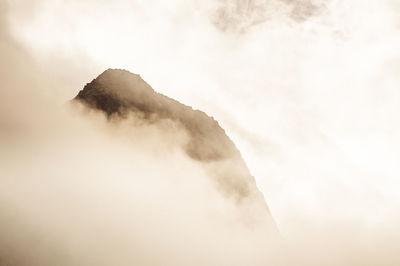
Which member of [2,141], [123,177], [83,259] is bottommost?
[83,259]

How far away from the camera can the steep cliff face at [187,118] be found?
2292 inches

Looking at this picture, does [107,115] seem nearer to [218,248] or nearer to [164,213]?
[164,213]

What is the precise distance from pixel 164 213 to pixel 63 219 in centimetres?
2296

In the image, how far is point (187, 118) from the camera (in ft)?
216

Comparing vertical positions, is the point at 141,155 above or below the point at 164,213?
above

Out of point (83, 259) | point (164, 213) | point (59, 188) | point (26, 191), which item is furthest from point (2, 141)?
point (164, 213)

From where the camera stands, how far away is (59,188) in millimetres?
38375

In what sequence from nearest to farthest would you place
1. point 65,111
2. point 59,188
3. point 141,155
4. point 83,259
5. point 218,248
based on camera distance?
point 83,259, point 59,188, point 65,111, point 218,248, point 141,155

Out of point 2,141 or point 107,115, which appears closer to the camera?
point 2,141

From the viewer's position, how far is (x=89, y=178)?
46969 millimetres

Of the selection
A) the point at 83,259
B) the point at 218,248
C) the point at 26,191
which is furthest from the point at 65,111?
the point at 218,248

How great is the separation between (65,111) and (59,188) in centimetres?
1820

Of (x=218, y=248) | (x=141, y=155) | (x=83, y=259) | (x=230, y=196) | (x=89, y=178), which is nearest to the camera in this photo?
(x=83, y=259)

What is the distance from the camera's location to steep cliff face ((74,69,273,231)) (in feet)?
191
